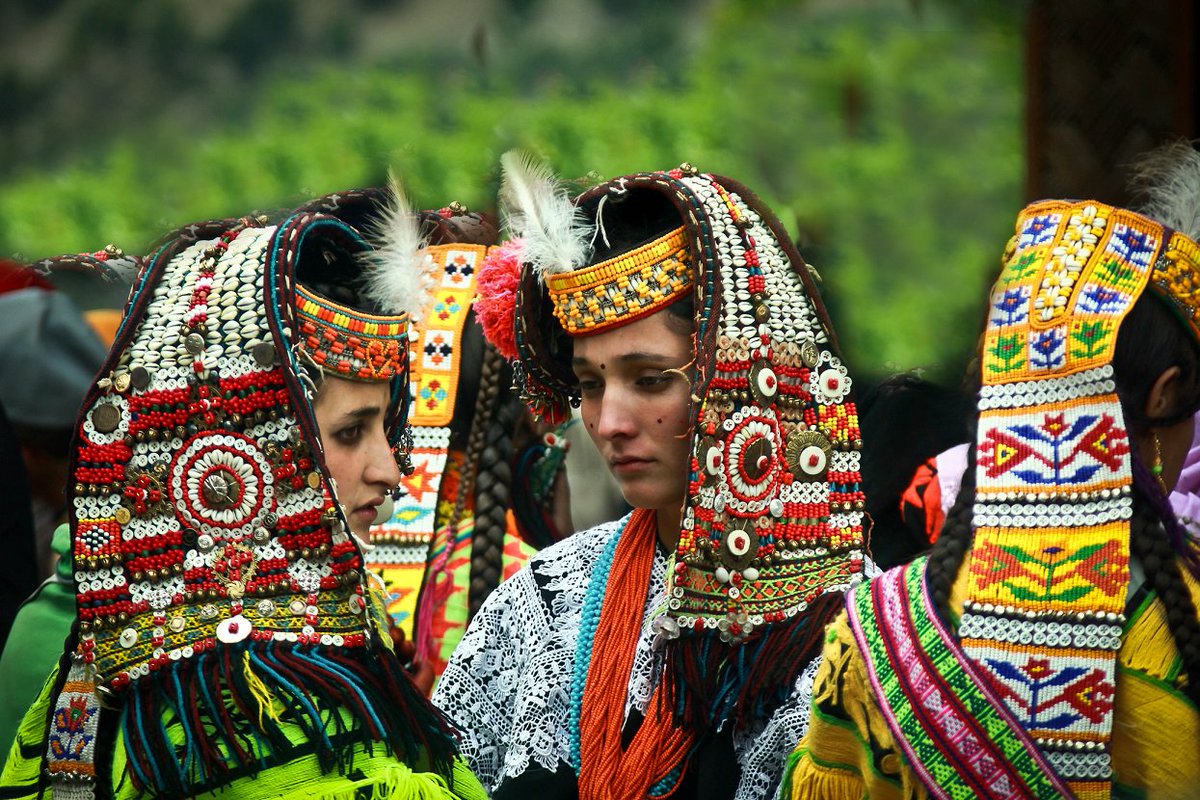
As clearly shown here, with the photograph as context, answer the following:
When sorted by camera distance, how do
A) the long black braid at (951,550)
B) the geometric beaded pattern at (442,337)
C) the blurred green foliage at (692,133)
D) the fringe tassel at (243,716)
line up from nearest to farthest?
the long black braid at (951,550) < the fringe tassel at (243,716) < the geometric beaded pattern at (442,337) < the blurred green foliage at (692,133)

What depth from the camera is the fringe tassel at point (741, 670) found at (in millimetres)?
2867

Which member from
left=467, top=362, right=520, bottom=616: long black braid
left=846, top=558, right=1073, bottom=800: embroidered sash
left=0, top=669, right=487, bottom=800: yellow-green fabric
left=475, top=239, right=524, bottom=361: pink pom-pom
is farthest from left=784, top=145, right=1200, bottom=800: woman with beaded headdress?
left=467, top=362, right=520, bottom=616: long black braid

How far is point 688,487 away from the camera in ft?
9.43

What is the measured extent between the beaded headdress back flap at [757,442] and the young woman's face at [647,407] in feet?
0.22

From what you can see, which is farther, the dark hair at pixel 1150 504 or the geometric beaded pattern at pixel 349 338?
the geometric beaded pattern at pixel 349 338

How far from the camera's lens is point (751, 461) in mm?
2871

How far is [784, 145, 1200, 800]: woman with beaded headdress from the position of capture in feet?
6.98

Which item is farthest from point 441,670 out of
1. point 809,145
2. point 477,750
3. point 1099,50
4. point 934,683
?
point 809,145

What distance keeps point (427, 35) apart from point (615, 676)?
8531 mm

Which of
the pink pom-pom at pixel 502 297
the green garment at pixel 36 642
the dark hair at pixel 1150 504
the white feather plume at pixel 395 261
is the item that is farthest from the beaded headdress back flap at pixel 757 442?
the green garment at pixel 36 642

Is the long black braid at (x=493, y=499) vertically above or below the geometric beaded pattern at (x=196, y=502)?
below

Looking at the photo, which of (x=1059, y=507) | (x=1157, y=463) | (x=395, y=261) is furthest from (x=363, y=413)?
(x=1157, y=463)

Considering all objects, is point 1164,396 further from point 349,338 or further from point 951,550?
point 349,338

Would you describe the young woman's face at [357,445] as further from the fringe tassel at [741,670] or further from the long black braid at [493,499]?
the long black braid at [493,499]
